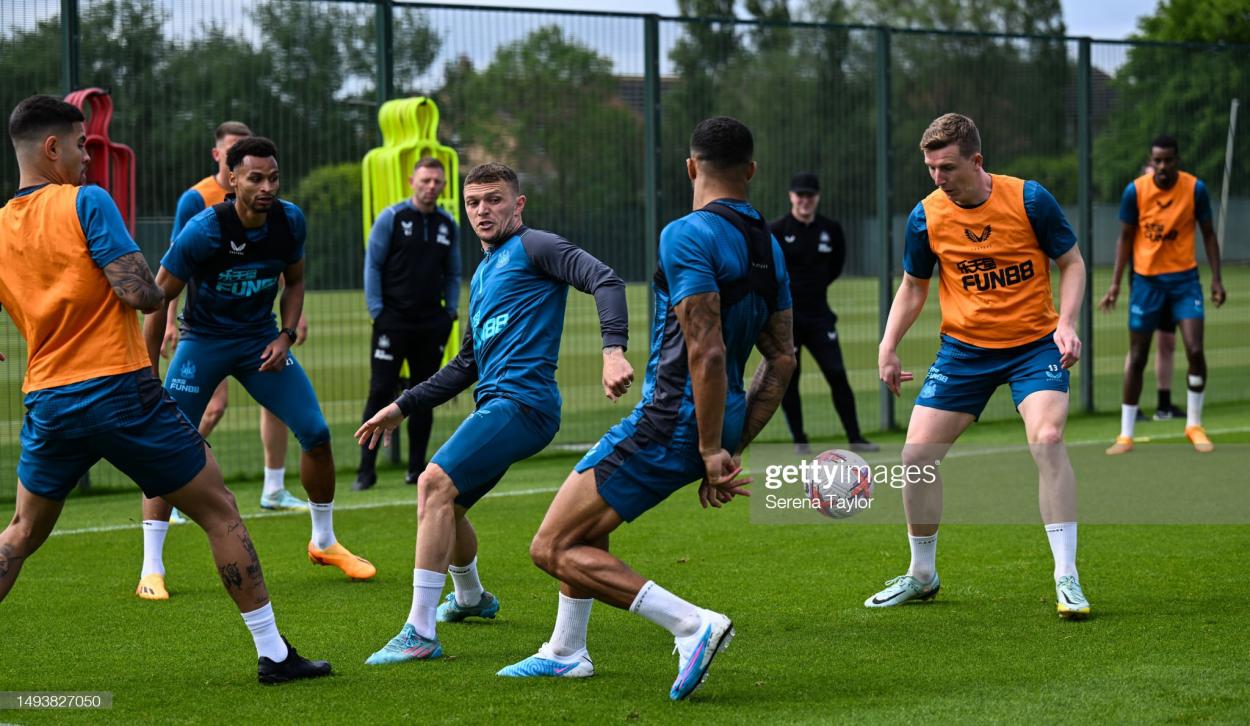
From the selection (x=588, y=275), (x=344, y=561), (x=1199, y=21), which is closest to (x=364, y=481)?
(x=344, y=561)

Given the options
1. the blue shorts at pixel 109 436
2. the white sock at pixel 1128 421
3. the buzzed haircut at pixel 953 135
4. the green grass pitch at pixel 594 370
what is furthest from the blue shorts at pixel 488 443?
the white sock at pixel 1128 421

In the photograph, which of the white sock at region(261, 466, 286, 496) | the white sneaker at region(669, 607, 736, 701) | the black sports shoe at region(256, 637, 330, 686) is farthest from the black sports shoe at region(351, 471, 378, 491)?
the white sneaker at region(669, 607, 736, 701)

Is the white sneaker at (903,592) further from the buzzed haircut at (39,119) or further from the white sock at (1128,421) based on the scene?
the white sock at (1128,421)

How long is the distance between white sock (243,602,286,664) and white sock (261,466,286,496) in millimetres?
4486

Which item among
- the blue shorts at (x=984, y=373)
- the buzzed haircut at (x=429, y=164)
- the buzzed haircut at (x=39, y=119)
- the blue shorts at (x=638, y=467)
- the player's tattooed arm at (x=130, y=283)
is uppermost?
the buzzed haircut at (x=429, y=164)

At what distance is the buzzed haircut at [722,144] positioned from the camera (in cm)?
516

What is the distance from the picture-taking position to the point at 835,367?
1235 cm

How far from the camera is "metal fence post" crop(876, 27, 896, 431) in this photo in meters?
14.2

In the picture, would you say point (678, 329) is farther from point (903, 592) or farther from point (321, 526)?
point (321, 526)

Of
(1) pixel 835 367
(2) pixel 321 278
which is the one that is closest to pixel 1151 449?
(1) pixel 835 367

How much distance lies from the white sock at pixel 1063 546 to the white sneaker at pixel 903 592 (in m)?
0.57

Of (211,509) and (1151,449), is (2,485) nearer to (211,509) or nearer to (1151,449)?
(211,509)

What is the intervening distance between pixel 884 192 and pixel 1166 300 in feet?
9.72

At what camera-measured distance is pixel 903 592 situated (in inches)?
268
